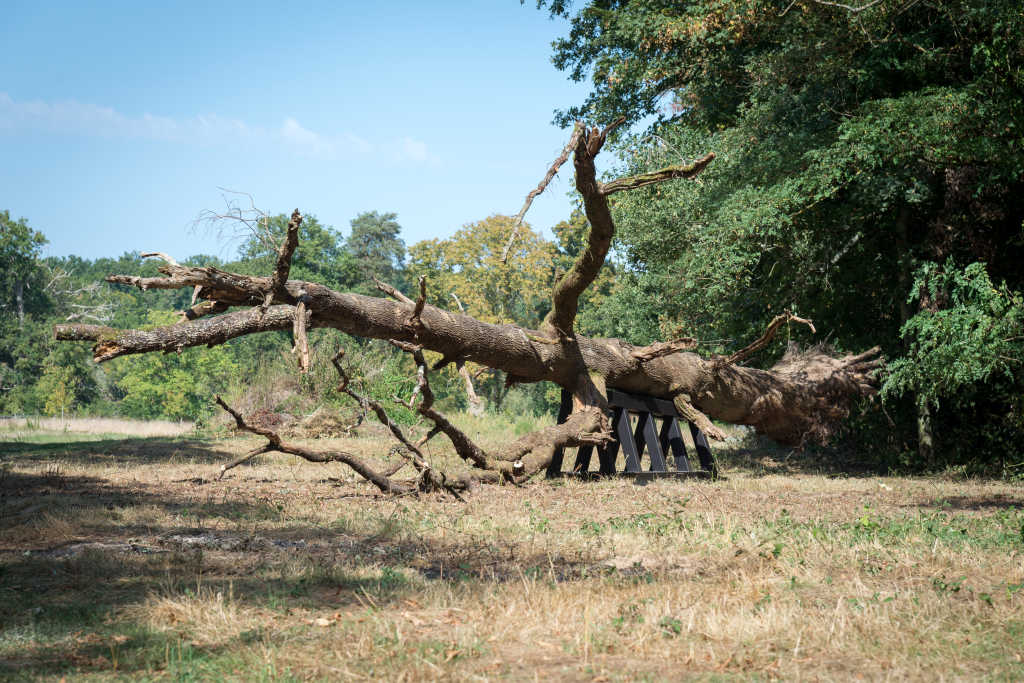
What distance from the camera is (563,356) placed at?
1088cm

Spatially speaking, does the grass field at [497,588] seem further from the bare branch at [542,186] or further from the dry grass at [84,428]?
the dry grass at [84,428]

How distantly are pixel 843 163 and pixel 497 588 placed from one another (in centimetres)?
968

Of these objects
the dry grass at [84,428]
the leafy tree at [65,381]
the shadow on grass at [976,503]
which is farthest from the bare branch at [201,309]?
the leafy tree at [65,381]

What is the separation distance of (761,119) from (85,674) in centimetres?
1320

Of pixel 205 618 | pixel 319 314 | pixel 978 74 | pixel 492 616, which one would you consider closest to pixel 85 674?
pixel 205 618

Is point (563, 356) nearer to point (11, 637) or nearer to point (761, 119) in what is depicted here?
point (761, 119)

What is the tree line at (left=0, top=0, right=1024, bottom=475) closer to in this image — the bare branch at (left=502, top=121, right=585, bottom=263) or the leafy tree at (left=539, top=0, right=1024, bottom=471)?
the leafy tree at (left=539, top=0, right=1024, bottom=471)

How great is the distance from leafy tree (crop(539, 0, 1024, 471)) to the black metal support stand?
7.59 ft

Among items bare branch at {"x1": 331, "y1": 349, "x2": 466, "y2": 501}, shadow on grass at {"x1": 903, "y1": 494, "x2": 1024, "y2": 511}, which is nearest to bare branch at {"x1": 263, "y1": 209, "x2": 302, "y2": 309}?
bare branch at {"x1": 331, "y1": 349, "x2": 466, "y2": 501}

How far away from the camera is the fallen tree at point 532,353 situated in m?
7.73

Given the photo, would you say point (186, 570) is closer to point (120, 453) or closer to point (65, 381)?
point (120, 453)

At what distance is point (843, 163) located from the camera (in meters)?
11.8

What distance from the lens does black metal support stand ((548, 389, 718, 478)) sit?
11148 millimetres

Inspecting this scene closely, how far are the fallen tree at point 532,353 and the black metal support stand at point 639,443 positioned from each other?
0.84ft
